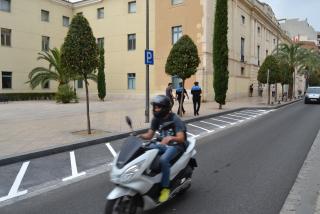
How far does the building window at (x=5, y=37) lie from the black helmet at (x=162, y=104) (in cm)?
3223

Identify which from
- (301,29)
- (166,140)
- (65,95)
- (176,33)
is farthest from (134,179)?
(301,29)

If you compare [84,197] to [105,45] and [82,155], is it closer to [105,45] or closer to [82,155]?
[82,155]

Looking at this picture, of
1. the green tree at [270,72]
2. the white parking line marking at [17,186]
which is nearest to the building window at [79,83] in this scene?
the green tree at [270,72]

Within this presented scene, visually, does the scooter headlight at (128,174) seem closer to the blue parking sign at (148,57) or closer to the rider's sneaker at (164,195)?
the rider's sneaker at (164,195)

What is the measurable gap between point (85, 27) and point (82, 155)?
4.50 metres

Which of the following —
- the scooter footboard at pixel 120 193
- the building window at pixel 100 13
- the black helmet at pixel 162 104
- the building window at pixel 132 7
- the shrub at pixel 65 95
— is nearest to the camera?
the scooter footboard at pixel 120 193

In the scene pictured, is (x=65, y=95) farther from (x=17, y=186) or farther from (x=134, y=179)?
(x=134, y=179)

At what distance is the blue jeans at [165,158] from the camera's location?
182 inches

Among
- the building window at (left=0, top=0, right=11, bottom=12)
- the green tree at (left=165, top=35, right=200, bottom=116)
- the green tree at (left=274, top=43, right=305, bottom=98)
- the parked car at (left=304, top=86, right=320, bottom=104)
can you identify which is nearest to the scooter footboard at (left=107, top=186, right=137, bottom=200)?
the green tree at (left=165, top=35, right=200, bottom=116)

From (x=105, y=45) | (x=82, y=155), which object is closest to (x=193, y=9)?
(x=105, y=45)

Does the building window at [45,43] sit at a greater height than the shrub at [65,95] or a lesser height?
greater

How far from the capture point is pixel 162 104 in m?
4.90

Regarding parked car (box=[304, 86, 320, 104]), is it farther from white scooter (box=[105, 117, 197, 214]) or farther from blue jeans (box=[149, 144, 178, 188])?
white scooter (box=[105, 117, 197, 214])

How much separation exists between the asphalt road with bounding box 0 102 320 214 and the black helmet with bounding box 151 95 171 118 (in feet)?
4.24
